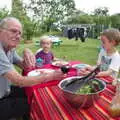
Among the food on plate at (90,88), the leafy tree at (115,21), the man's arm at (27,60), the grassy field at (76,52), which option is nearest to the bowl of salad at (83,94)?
the food on plate at (90,88)

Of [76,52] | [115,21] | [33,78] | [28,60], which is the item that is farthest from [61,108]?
[115,21]

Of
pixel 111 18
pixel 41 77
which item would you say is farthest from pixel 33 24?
pixel 41 77

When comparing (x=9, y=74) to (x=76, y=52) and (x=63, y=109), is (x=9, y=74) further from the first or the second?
(x=76, y=52)

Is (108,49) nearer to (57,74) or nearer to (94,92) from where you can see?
(57,74)

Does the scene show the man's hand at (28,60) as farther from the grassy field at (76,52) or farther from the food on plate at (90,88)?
the grassy field at (76,52)

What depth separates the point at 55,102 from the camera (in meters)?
1.47

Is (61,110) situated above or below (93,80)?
below

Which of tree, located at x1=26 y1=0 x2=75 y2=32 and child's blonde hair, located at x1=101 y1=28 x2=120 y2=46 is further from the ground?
tree, located at x1=26 y1=0 x2=75 y2=32

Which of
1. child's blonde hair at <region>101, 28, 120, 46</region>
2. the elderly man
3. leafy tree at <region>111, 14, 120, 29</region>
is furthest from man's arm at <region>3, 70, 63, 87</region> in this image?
leafy tree at <region>111, 14, 120, 29</region>

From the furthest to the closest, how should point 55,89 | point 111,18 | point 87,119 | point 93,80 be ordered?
point 111,18
point 55,89
point 93,80
point 87,119

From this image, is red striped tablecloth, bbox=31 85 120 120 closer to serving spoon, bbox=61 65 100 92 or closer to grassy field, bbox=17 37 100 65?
serving spoon, bbox=61 65 100 92

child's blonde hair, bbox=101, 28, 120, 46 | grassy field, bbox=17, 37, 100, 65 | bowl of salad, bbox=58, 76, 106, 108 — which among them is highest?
child's blonde hair, bbox=101, 28, 120, 46

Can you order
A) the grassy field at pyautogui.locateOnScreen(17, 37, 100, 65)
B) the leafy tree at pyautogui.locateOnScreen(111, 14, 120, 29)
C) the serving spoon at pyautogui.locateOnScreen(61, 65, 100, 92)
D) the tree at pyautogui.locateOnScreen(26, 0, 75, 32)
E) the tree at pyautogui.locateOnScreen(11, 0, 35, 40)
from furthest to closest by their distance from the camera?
the tree at pyautogui.locateOnScreen(26, 0, 75, 32) → the leafy tree at pyautogui.locateOnScreen(111, 14, 120, 29) → the tree at pyautogui.locateOnScreen(11, 0, 35, 40) → the grassy field at pyautogui.locateOnScreen(17, 37, 100, 65) → the serving spoon at pyautogui.locateOnScreen(61, 65, 100, 92)

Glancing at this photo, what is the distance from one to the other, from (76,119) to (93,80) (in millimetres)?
295
